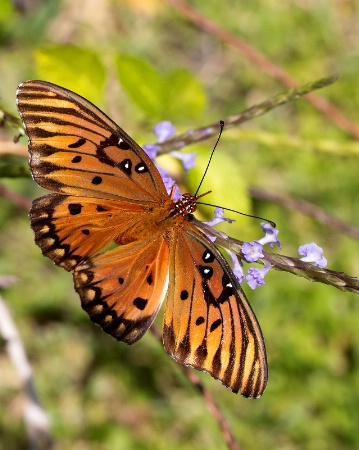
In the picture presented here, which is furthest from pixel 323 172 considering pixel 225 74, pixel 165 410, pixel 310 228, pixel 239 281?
pixel 239 281

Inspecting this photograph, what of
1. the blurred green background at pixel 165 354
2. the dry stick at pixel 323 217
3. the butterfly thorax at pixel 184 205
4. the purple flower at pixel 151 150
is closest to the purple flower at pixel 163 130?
the purple flower at pixel 151 150

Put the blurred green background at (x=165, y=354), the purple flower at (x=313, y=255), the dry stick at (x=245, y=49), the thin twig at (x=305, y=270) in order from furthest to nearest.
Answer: the blurred green background at (x=165, y=354)
the dry stick at (x=245, y=49)
the purple flower at (x=313, y=255)
the thin twig at (x=305, y=270)

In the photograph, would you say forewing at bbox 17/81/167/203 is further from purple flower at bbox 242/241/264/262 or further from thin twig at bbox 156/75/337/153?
purple flower at bbox 242/241/264/262

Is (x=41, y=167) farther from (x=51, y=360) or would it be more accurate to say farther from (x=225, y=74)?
(x=225, y=74)

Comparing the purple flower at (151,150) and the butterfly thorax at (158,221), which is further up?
the purple flower at (151,150)

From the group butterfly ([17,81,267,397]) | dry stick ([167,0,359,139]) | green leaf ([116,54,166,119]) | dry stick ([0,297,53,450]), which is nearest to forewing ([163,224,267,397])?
butterfly ([17,81,267,397])

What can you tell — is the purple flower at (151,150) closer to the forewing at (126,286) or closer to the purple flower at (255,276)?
the forewing at (126,286)

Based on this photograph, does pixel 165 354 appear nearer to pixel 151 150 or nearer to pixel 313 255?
pixel 151 150
